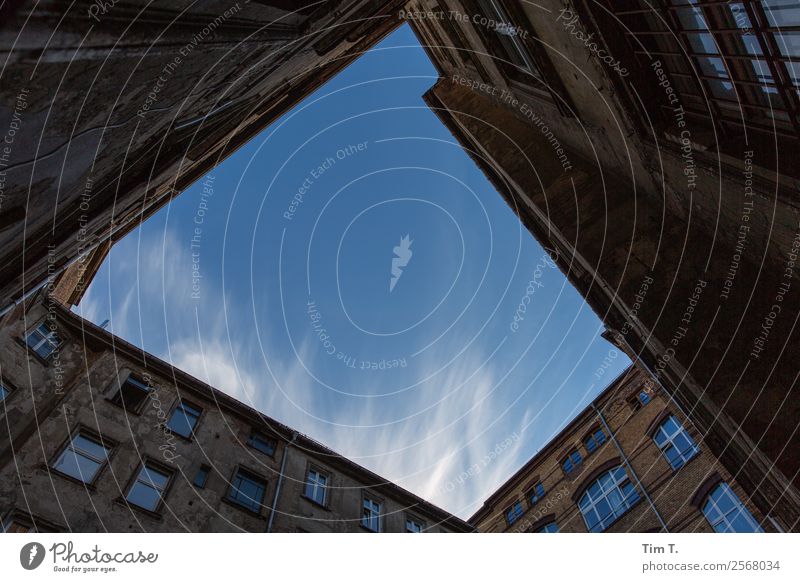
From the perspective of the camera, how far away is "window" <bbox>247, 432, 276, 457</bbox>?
64.6ft

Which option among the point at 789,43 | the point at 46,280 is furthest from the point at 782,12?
the point at 46,280

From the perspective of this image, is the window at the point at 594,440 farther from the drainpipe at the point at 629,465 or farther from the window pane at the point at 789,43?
the window pane at the point at 789,43

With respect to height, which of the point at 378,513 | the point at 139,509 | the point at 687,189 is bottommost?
the point at 687,189

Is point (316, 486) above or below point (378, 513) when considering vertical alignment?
above

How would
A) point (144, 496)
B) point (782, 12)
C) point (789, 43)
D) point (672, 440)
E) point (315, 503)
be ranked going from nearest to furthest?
point (782, 12), point (789, 43), point (144, 496), point (315, 503), point (672, 440)

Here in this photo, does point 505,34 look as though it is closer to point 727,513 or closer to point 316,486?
point 727,513

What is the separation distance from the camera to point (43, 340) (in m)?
16.2

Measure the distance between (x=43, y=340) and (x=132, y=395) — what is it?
3.52m

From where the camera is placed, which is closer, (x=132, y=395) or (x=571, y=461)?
(x=132, y=395)

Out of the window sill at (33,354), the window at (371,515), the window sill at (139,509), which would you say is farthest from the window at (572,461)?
the window sill at (33,354)

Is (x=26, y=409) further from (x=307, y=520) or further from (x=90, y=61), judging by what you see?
(x=90, y=61)

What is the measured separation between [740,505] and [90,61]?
20128 millimetres

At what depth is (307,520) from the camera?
58.6 feet

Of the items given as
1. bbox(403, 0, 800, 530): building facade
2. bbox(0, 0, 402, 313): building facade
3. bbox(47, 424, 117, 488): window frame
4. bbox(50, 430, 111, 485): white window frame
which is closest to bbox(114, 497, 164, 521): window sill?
bbox(47, 424, 117, 488): window frame
